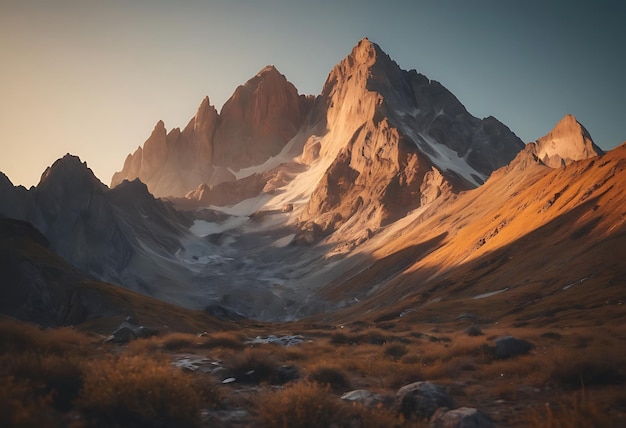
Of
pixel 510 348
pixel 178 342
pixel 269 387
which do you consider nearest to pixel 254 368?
pixel 269 387

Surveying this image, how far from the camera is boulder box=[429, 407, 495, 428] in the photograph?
877cm

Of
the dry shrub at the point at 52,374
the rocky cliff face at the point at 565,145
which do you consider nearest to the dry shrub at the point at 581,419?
the dry shrub at the point at 52,374

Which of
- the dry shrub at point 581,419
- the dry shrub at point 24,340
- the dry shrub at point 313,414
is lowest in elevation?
the dry shrub at point 581,419

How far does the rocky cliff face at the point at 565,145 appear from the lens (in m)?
178

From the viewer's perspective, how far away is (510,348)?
59.6 ft

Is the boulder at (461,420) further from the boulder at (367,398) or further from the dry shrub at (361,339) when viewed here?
the dry shrub at (361,339)

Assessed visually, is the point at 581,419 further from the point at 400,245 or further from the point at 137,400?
the point at 400,245

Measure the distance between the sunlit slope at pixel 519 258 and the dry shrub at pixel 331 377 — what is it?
24.2 metres

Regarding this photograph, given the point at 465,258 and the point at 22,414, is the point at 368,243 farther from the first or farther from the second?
the point at 22,414

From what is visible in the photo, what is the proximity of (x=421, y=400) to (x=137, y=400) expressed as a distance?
19.5ft

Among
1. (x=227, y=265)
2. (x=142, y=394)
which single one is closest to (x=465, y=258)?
(x=142, y=394)

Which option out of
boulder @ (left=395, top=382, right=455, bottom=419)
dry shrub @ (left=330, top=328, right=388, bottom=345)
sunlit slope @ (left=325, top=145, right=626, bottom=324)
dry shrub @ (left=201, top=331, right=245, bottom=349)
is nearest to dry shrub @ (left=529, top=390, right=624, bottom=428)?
boulder @ (left=395, top=382, right=455, bottom=419)

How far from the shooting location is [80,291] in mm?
42750

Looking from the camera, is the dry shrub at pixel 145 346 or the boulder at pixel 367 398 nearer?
the boulder at pixel 367 398
